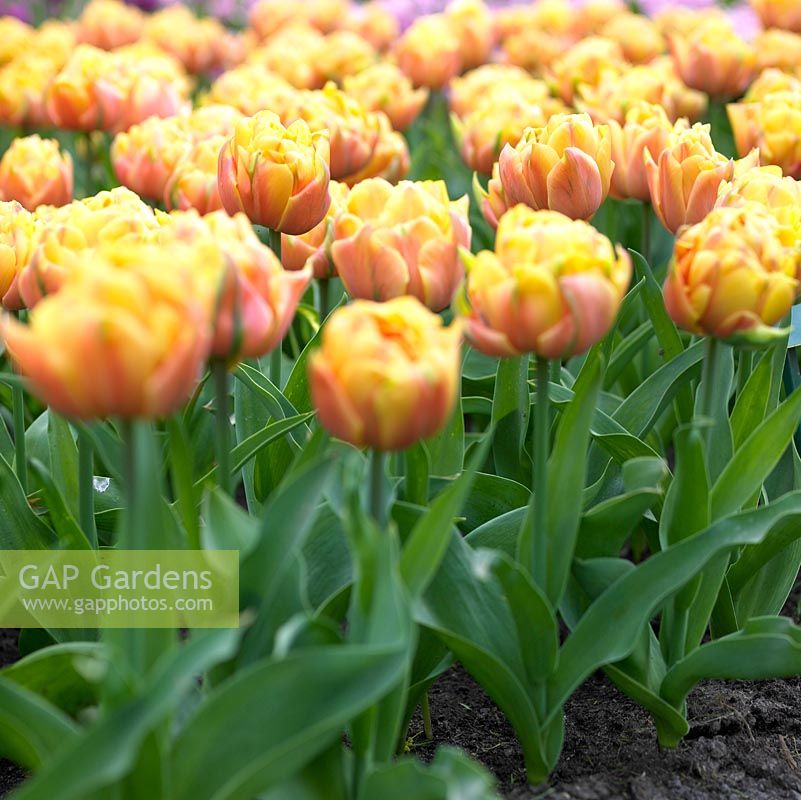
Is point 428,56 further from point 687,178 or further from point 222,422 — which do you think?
point 222,422

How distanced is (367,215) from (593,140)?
1.39 feet

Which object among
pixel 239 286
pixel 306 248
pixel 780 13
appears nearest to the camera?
pixel 239 286

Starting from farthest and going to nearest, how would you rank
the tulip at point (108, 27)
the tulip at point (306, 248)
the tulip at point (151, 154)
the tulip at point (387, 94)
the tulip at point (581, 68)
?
Result: 1. the tulip at point (108, 27)
2. the tulip at point (581, 68)
3. the tulip at point (387, 94)
4. the tulip at point (151, 154)
5. the tulip at point (306, 248)

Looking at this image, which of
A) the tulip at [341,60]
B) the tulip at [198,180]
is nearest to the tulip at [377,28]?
the tulip at [341,60]

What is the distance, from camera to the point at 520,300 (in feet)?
4.10

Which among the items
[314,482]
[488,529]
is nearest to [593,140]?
[488,529]

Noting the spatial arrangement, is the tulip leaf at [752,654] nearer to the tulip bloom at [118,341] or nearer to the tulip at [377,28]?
the tulip bloom at [118,341]

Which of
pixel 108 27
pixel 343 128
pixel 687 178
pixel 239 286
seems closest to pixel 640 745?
pixel 687 178

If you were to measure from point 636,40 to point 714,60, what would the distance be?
38.1 inches

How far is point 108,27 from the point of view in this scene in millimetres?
4492

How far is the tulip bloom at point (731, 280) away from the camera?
54.5 inches

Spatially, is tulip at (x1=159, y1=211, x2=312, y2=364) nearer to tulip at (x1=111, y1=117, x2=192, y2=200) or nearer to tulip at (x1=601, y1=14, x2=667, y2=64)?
tulip at (x1=111, y1=117, x2=192, y2=200)

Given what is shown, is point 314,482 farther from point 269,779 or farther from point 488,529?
point 488,529

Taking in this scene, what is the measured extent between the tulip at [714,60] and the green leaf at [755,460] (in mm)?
1761
